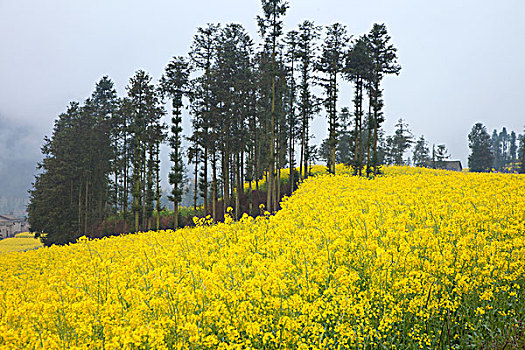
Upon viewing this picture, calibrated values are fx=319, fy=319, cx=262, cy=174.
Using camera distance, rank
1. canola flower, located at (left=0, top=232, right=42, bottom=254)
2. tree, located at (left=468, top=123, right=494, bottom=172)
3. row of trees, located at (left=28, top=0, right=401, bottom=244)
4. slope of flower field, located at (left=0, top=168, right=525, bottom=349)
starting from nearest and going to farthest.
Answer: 1. slope of flower field, located at (left=0, top=168, right=525, bottom=349)
2. row of trees, located at (left=28, top=0, right=401, bottom=244)
3. canola flower, located at (left=0, top=232, right=42, bottom=254)
4. tree, located at (left=468, top=123, right=494, bottom=172)

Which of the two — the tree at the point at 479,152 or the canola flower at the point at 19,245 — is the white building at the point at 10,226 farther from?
the tree at the point at 479,152

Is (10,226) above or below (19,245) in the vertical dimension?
below

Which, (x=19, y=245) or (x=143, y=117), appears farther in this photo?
(x=19, y=245)

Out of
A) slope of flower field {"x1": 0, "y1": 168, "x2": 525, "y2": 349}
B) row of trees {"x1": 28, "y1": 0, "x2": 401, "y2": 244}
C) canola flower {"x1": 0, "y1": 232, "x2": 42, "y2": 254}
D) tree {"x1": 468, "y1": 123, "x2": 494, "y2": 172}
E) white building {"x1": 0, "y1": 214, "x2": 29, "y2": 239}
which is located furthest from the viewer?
white building {"x1": 0, "y1": 214, "x2": 29, "y2": 239}

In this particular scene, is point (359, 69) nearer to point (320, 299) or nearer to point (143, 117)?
point (143, 117)

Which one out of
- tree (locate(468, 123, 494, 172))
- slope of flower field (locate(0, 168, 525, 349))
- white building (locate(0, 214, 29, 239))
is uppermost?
tree (locate(468, 123, 494, 172))

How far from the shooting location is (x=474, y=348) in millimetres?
4320

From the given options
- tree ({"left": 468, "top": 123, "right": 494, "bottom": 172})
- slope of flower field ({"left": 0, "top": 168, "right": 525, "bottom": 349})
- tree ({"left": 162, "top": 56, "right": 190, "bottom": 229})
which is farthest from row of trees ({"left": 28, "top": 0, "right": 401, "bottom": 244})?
tree ({"left": 468, "top": 123, "right": 494, "bottom": 172})

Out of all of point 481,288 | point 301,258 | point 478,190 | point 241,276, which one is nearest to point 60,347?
point 241,276

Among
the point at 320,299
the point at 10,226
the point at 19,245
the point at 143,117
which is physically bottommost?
the point at 10,226

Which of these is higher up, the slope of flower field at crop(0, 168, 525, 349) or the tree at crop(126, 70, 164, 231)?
the tree at crop(126, 70, 164, 231)

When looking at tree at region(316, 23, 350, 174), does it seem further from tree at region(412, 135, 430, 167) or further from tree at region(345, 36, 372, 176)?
tree at region(412, 135, 430, 167)

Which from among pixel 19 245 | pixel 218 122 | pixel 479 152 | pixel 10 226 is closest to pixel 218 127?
pixel 218 122

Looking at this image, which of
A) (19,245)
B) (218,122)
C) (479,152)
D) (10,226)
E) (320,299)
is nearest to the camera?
(320,299)
